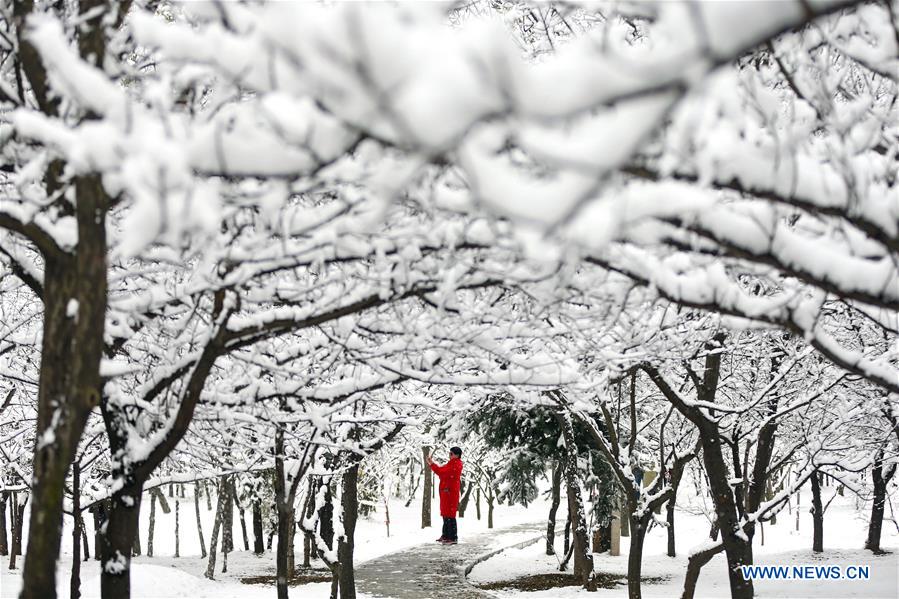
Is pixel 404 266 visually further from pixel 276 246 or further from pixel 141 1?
pixel 141 1

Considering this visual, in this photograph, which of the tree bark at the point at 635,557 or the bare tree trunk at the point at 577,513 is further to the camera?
the bare tree trunk at the point at 577,513

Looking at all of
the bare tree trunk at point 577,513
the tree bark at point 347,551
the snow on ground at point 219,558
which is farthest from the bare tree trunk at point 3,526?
the bare tree trunk at point 577,513

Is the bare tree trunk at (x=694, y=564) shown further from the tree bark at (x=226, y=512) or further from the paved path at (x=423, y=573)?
the tree bark at (x=226, y=512)

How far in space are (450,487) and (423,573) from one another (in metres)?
2.87

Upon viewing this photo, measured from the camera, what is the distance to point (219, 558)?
22.8 m

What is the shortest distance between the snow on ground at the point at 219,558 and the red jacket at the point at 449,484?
2372 millimetres

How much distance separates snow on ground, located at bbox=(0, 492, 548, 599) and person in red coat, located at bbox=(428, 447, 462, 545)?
2382mm

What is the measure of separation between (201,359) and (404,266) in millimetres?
1366

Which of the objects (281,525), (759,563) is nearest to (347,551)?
(281,525)

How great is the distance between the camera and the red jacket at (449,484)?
12925 mm

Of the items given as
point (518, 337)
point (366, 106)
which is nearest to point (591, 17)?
point (518, 337)

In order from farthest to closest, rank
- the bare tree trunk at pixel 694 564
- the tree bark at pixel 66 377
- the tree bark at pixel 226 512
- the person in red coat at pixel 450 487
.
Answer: the tree bark at pixel 226 512
the person in red coat at pixel 450 487
the bare tree trunk at pixel 694 564
the tree bark at pixel 66 377

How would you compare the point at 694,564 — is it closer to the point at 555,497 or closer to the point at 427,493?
the point at 555,497

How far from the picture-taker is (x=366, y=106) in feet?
4.31
